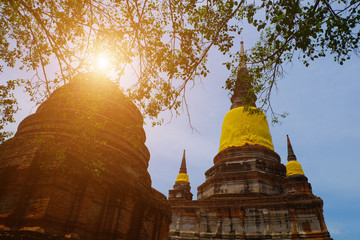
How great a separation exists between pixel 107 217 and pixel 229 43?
6.36 m

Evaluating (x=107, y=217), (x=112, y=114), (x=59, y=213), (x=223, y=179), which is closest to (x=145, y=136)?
(x=112, y=114)

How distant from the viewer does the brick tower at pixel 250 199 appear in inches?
656

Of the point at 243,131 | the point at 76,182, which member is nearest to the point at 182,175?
the point at 243,131

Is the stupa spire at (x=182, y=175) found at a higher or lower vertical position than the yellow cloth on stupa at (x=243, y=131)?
lower

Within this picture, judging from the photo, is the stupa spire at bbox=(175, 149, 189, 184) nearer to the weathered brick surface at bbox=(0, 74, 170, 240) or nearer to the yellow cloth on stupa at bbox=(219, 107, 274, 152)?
the yellow cloth on stupa at bbox=(219, 107, 274, 152)

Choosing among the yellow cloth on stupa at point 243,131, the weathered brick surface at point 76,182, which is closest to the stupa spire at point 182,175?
the yellow cloth on stupa at point 243,131

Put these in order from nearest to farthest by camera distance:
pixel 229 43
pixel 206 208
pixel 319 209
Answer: pixel 229 43
pixel 319 209
pixel 206 208

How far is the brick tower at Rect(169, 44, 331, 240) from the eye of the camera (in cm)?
1666

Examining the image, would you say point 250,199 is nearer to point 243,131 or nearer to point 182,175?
point 243,131

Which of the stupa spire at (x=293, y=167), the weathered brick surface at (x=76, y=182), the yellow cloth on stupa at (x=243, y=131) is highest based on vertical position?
the yellow cloth on stupa at (x=243, y=131)

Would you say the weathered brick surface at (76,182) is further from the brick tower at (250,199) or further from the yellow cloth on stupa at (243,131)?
the yellow cloth on stupa at (243,131)

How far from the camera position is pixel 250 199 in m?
17.8

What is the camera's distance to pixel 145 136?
1220 cm

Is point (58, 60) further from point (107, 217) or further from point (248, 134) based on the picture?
point (248, 134)
